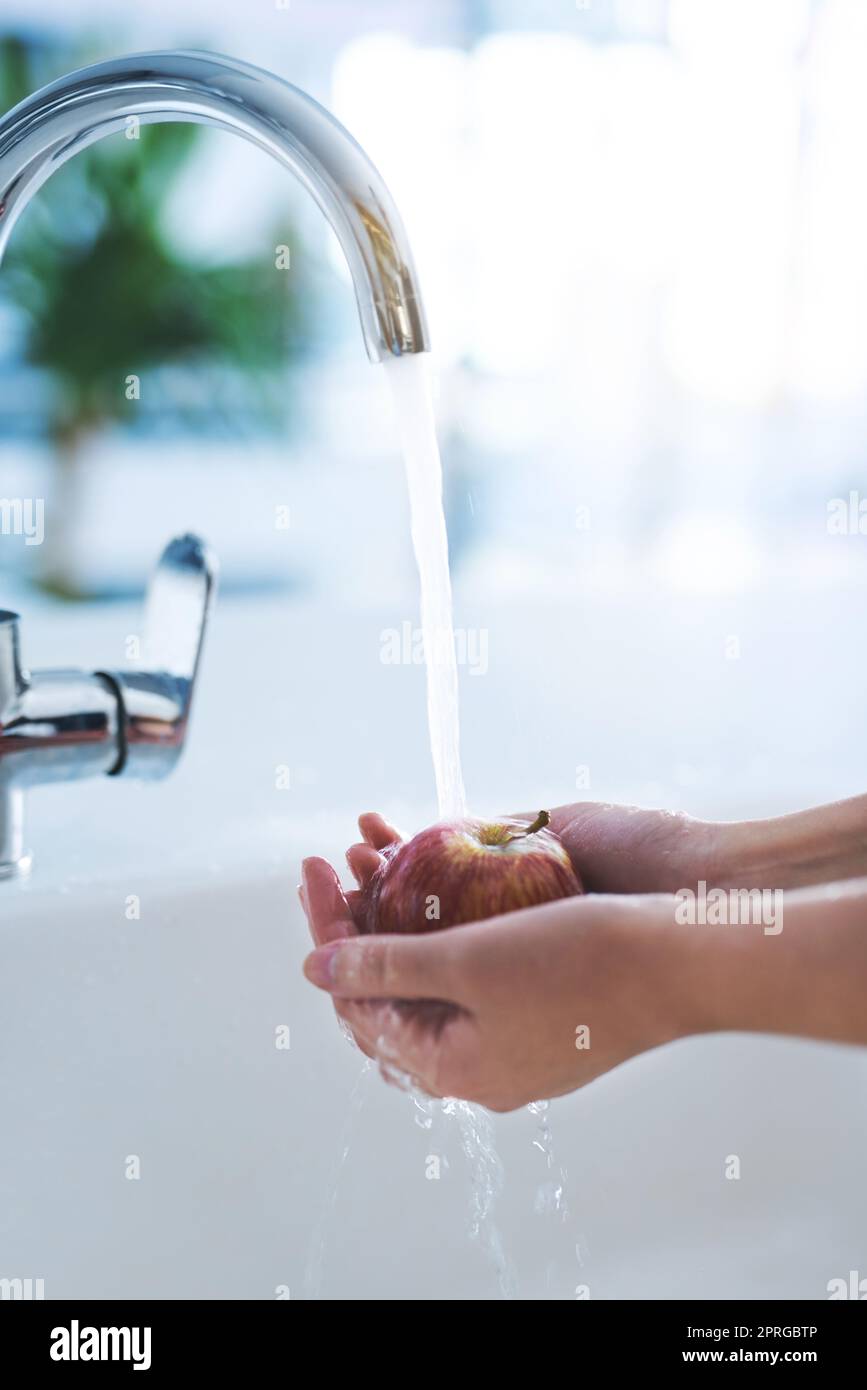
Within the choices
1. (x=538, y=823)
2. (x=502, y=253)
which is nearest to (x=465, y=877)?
(x=538, y=823)

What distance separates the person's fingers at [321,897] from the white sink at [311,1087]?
19cm

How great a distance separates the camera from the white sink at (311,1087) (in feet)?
2.60

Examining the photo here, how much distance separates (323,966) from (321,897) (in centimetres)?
8

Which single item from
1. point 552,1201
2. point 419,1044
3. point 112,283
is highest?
point 112,283

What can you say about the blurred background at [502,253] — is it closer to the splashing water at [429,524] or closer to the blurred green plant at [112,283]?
the blurred green plant at [112,283]

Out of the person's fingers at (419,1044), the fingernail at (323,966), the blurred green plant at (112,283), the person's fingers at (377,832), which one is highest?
the blurred green plant at (112,283)

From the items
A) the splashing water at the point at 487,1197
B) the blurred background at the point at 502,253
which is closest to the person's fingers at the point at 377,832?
the splashing water at the point at 487,1197

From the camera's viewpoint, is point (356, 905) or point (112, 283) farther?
point (112, 283)

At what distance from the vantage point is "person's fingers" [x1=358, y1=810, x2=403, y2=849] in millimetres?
716

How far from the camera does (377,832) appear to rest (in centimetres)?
72

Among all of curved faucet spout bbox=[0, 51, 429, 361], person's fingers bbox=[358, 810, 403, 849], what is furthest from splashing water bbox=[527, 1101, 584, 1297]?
curved faucet spout bbox=[0, 51, 429, 361]

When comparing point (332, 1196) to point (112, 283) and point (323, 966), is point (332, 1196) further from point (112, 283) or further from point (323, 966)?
point (112, 283)

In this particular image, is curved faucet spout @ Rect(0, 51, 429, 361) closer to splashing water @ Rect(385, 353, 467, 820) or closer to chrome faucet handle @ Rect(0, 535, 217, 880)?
splashing water @ Rect(385, 353, 467, 820)
